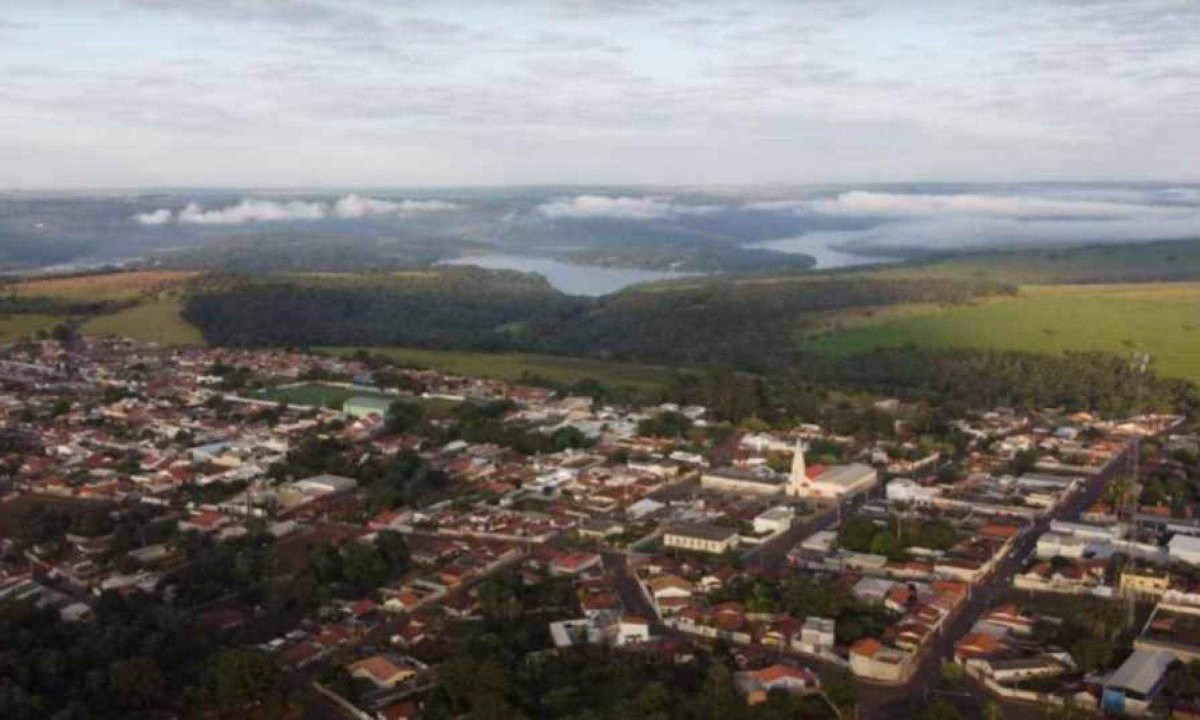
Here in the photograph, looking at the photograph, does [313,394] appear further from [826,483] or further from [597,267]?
[597,267]

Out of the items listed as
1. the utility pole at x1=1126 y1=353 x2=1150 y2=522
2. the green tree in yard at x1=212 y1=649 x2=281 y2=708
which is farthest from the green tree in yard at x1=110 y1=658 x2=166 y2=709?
the utility pole at x1=1126 y1=353 x2=1150 y2=522

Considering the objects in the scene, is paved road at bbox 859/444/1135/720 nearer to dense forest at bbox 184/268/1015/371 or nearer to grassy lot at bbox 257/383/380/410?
dense forest at bbox 184/268/1015/371

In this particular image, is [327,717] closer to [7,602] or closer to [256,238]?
[7,602]

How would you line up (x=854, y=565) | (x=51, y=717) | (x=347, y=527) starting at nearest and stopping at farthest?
(x=51, y=717), (x=854, y=565), (x=347, y=527)

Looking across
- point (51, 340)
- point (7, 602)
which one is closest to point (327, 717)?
point (7, 602)

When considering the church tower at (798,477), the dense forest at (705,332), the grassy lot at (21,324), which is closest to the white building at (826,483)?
the church tower at (798,477)

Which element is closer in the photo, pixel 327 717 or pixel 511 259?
pixel 327 717
